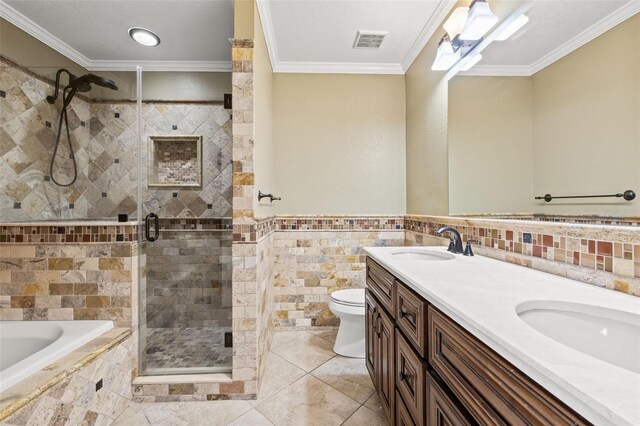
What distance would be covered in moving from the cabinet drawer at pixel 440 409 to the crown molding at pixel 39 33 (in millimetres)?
3272

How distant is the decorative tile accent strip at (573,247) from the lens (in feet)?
2.62

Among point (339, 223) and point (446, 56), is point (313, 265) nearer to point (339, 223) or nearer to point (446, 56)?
point (339, 223)

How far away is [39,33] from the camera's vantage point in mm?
2100

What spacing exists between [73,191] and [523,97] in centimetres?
265

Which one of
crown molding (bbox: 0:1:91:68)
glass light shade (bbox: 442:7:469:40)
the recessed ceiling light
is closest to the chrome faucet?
glass light shade (bbox: 442:7:469:40)

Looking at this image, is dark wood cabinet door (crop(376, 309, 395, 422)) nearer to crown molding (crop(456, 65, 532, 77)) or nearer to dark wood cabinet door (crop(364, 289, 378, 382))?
dark wood cabinet door (crop(364, 289, 378, 382))

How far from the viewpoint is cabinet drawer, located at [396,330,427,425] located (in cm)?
87

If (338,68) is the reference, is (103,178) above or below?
below

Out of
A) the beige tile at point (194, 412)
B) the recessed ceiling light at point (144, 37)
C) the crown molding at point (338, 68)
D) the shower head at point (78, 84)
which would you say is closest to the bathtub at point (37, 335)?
the beige tile at point (194, 412)


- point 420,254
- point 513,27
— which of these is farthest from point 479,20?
point 420,254

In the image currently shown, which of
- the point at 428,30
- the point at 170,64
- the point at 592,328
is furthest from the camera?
the point at 170,64

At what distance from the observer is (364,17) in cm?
196

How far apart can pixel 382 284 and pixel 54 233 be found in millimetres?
1926

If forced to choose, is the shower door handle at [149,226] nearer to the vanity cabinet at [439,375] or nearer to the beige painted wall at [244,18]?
the beige painted wall at [244,18]
